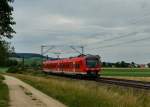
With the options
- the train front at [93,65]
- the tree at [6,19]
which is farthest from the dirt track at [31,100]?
the train front at [93,65]

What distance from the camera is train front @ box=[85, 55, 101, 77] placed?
56250 millimetres

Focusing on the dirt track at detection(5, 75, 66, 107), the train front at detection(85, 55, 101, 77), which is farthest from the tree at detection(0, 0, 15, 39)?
the train front at detection(85, 55, 101, 77)

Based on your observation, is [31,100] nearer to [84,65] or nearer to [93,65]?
[84,65]

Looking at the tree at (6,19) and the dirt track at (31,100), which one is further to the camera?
the tree at (6,19)

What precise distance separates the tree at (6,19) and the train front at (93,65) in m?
16.5

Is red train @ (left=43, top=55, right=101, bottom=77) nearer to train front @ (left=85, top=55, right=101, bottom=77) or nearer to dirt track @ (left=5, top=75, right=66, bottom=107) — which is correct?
train front @ (left=85, top=55, right=101, bottom=77)

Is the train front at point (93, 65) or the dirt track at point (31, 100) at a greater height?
the train front at point (93, 65)

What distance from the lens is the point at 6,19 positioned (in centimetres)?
3969

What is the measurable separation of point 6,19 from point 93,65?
63.9 ft

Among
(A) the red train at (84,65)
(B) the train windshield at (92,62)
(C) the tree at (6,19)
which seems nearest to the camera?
(C) the tree at (6,19)

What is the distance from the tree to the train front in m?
16.5

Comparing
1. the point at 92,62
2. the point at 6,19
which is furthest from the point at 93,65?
the point at 6,19

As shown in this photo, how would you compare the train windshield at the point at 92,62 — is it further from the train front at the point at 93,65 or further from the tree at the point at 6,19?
the tree at the point at 6,19

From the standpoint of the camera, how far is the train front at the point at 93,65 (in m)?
56.2
